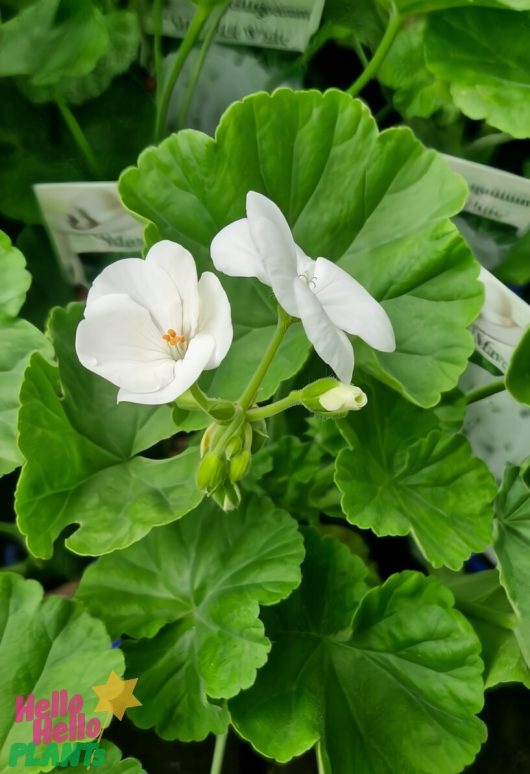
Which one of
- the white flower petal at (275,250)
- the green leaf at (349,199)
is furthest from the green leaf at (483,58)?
the white flower petal at (275,250)

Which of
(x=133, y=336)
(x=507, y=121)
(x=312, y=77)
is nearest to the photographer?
(x=133, y=336)

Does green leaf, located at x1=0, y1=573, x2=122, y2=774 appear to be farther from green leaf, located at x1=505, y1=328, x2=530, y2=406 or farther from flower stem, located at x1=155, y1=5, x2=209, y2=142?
flower stem, located at x1=155, y1=5, x2=209, y2=142

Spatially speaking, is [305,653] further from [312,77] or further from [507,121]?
[312,77]

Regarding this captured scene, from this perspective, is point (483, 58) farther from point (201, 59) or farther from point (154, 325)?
point (154, 325)

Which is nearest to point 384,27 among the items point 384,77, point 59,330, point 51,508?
point 384,77

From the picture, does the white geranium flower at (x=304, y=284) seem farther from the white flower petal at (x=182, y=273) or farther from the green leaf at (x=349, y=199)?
the green leaf at (x=349, y=199)

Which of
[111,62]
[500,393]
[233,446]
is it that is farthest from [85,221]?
[500,393]

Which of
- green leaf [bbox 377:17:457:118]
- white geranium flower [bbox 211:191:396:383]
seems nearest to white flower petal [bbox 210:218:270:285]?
white geranium flower [bbox 211:191:396:383]
